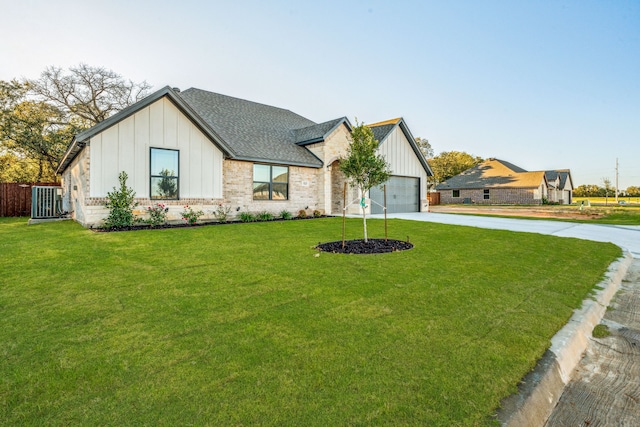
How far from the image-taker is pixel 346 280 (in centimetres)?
480

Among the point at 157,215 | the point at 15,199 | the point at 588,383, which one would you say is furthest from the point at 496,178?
the point at 15,199

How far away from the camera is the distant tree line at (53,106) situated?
22.1 m

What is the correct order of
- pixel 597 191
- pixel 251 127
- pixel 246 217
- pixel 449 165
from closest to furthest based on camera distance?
pixel 246 217 → pixel 251 127 → pixel 449 165 → pixel 597 191

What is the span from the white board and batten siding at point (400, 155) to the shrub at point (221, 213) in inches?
386

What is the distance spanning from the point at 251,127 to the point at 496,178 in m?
35.6

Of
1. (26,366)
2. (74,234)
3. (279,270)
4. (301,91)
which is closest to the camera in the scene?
(26,366)

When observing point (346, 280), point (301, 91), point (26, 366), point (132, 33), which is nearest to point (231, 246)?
point (346, 280)

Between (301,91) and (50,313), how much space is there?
19.0 meters

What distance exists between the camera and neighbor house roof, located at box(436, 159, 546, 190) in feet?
124

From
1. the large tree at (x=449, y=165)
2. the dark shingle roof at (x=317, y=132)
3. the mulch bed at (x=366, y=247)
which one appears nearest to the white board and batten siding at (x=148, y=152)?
the dark shingle roof at (x=317, y=132)

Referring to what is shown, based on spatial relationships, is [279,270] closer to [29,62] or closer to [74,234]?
[74,234]

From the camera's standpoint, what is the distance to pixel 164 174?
12078mm

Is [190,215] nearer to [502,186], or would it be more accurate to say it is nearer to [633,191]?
[502,186]

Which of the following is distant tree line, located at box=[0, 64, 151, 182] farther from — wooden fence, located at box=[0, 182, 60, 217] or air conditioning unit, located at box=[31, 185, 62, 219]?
air conditioning unit, located at box=[31, 185, 62, 219]
